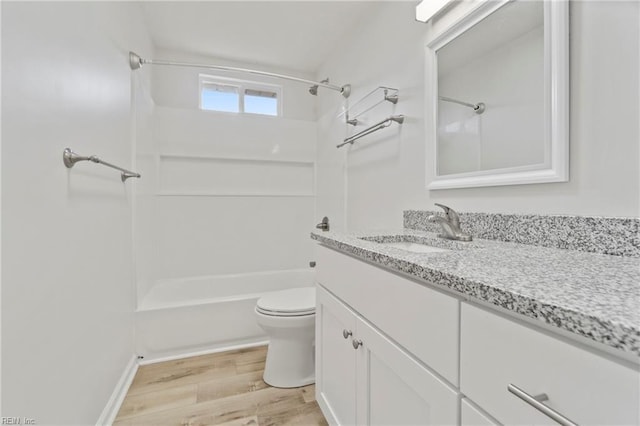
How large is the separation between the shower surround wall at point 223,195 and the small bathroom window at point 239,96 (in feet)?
0.25

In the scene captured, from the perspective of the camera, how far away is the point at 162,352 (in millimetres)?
1913

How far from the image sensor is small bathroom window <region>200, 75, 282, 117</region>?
2.82m

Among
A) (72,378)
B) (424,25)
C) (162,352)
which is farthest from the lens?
(162,352)

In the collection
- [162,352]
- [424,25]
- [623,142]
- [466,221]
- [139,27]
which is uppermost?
[139,27]

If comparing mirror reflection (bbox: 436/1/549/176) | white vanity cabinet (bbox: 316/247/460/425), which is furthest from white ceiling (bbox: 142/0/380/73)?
white vanity cabinet (bbox: 316/247/460/425)

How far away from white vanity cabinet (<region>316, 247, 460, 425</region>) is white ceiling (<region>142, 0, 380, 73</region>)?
5.79ft

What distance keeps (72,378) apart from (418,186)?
167cm

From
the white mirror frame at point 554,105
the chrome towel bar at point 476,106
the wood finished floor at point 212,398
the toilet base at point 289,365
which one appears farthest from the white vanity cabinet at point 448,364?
the chrome towel bar at point 476,106

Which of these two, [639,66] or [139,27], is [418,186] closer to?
[639,66]

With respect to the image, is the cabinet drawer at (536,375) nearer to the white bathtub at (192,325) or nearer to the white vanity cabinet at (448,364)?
the white vanity cabinet at (448,364)

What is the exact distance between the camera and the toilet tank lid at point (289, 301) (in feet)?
5.34

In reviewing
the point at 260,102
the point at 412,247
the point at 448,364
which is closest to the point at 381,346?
the point at 448,364

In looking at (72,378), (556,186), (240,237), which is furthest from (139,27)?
(556,186)

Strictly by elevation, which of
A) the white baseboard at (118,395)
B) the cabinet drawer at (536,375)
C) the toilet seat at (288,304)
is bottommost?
the white baseboard at (118,395)
